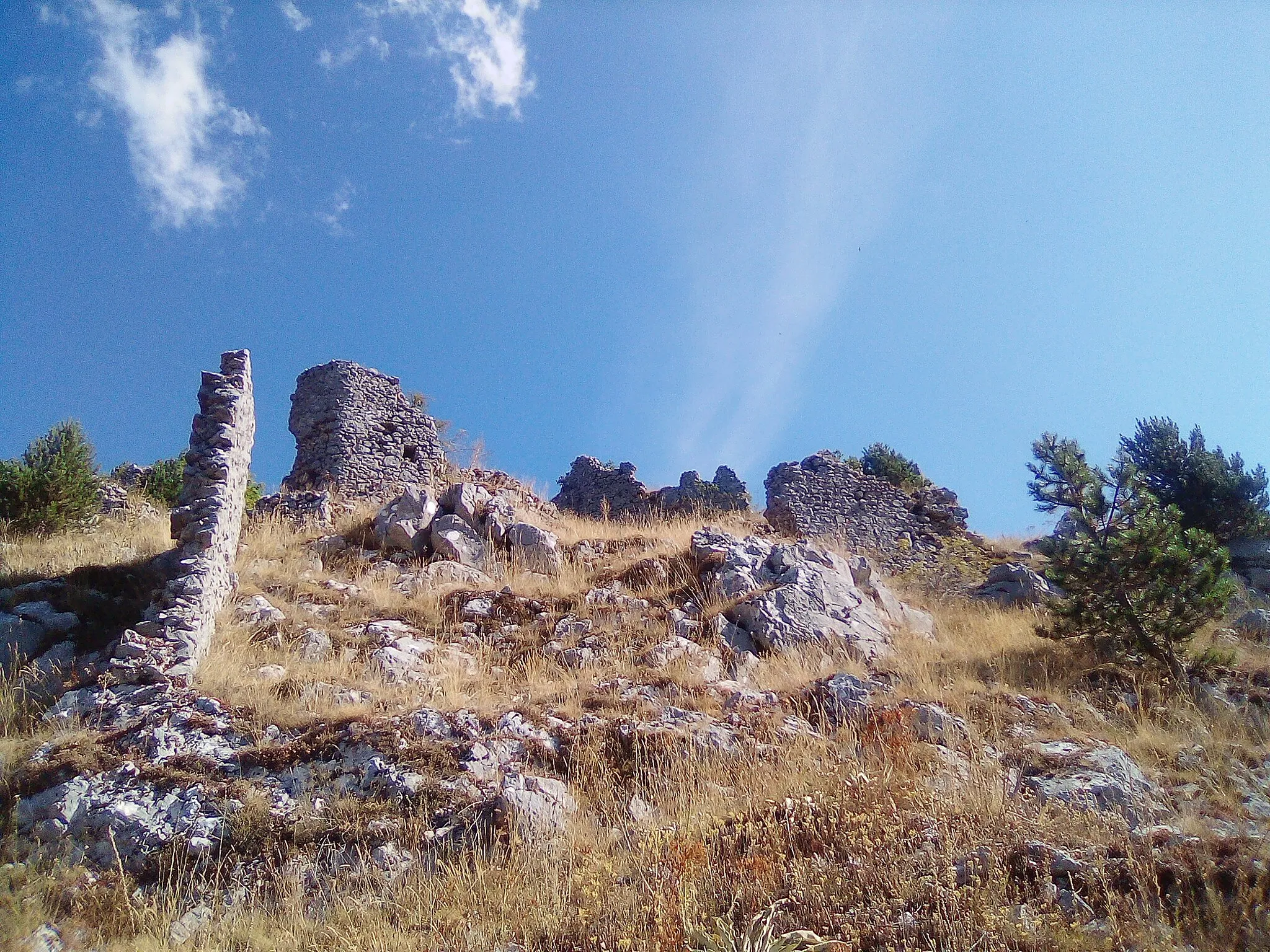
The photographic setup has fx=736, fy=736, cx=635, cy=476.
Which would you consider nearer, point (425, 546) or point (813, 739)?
point (813, 739)

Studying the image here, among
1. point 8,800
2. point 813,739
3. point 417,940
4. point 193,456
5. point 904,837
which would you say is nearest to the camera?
point 417,940

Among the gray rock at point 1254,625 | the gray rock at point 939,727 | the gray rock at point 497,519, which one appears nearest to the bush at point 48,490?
the gray rock at point 497,519

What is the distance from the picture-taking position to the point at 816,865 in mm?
3824

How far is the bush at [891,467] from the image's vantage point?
21.6m

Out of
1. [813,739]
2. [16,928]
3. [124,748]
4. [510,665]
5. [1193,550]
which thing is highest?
[1193,550]

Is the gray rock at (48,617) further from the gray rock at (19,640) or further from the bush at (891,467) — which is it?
the bush at (891,467)

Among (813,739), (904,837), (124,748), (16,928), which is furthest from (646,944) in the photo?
(124,748)

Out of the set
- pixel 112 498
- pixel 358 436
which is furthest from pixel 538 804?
pixel 112 498

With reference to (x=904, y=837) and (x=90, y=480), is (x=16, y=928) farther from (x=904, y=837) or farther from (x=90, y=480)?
(x=90, y=480)

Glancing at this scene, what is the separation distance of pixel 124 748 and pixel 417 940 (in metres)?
2.94

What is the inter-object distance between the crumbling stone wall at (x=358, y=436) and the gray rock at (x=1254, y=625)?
12.1 meters

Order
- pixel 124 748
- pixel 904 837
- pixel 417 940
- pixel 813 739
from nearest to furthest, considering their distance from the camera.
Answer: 1. pixel 417 940
2. pixel 904 837
3. pixel 124 748
4. pixel 813 739

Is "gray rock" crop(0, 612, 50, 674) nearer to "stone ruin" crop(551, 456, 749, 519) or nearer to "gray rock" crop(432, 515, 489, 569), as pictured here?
"gray rock" crop(432, 515, 489, 569)

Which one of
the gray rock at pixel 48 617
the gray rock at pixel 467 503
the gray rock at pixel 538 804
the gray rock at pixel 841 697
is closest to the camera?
the gray rock at pixel 538 804
